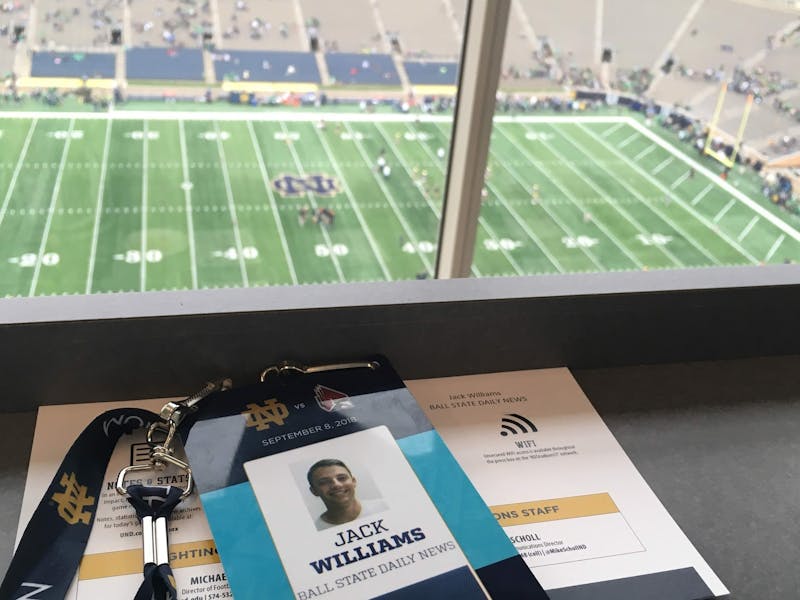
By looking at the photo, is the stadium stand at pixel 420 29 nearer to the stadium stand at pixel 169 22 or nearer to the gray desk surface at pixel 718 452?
the stadium stand at pixel 169 22

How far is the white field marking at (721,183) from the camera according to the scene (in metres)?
6.26

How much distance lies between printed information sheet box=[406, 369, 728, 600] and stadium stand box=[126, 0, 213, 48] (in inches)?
250

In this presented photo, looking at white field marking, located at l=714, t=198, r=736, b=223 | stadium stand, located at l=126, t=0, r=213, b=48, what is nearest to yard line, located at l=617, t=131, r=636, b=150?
white field marking, located at l=714, t=198, r=736, b=223

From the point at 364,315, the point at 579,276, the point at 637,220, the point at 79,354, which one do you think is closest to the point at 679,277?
the point at 579,276

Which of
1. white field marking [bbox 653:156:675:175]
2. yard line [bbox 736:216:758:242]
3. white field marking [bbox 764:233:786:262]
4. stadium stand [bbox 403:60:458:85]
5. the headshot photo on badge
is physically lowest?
the headshot photo on badge

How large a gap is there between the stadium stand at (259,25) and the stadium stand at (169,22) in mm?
180

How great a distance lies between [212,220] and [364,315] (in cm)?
564

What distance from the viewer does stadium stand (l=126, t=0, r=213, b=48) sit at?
6.26 metres

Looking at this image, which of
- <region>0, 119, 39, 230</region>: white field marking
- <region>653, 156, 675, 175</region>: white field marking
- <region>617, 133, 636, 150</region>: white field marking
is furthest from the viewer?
<region>617, 133, 636, 150</region>: white field marking

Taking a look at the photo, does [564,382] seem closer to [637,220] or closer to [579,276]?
[579,276]

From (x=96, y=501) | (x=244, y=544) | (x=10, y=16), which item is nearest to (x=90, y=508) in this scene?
(x=96, y=501)

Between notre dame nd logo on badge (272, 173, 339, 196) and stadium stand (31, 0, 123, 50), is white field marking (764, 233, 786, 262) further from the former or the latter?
stadium stand (31, 0, 123, 50)

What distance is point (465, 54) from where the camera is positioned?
2.27 m

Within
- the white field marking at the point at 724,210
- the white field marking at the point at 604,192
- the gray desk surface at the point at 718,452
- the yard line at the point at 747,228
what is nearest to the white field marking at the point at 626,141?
the white field marking at the point at 604,192
